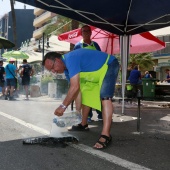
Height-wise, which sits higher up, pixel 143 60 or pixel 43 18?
pixel 43 18

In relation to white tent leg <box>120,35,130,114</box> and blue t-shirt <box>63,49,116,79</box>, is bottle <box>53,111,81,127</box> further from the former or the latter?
white tent leg <box>120,35,130,114</box>

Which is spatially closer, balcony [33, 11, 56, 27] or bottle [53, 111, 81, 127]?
bottle [53, 111, 81, 127]

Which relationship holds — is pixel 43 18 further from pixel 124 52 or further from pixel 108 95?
pixel 108 95

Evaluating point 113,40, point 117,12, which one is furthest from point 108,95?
point 113,40

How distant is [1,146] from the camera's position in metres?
3.76

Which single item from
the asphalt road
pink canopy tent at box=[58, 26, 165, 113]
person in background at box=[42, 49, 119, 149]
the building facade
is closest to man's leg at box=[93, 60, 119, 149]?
person in background at box=[42, 49, 119, 149]

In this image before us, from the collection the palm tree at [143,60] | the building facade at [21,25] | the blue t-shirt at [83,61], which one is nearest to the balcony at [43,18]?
the building facade at [21,25]

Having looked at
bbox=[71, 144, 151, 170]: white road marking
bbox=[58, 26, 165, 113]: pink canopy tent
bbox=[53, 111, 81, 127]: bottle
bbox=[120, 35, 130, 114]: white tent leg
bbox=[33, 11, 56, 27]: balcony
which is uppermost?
bbox=[33, 11, 56, 27]: balcony

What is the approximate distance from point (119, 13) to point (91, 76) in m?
2.86

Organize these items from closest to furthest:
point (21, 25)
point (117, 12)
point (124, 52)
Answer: point (117, 12) → point (124, 52) → point (21, 25)

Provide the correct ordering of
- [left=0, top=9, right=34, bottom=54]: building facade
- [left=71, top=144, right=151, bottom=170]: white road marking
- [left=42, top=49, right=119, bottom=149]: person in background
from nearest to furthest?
[left=71, top=144, right=151, bottom=170]: white road marking, [left=42, top=49, right=119, bottom=149]: person in background, [left=0, top=9, right=34, bottom=54]: building facade

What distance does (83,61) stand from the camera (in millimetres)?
3736

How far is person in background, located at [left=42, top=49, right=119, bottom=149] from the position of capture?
362 centimetres

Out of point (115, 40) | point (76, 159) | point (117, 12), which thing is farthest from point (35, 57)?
point (76, 159)
